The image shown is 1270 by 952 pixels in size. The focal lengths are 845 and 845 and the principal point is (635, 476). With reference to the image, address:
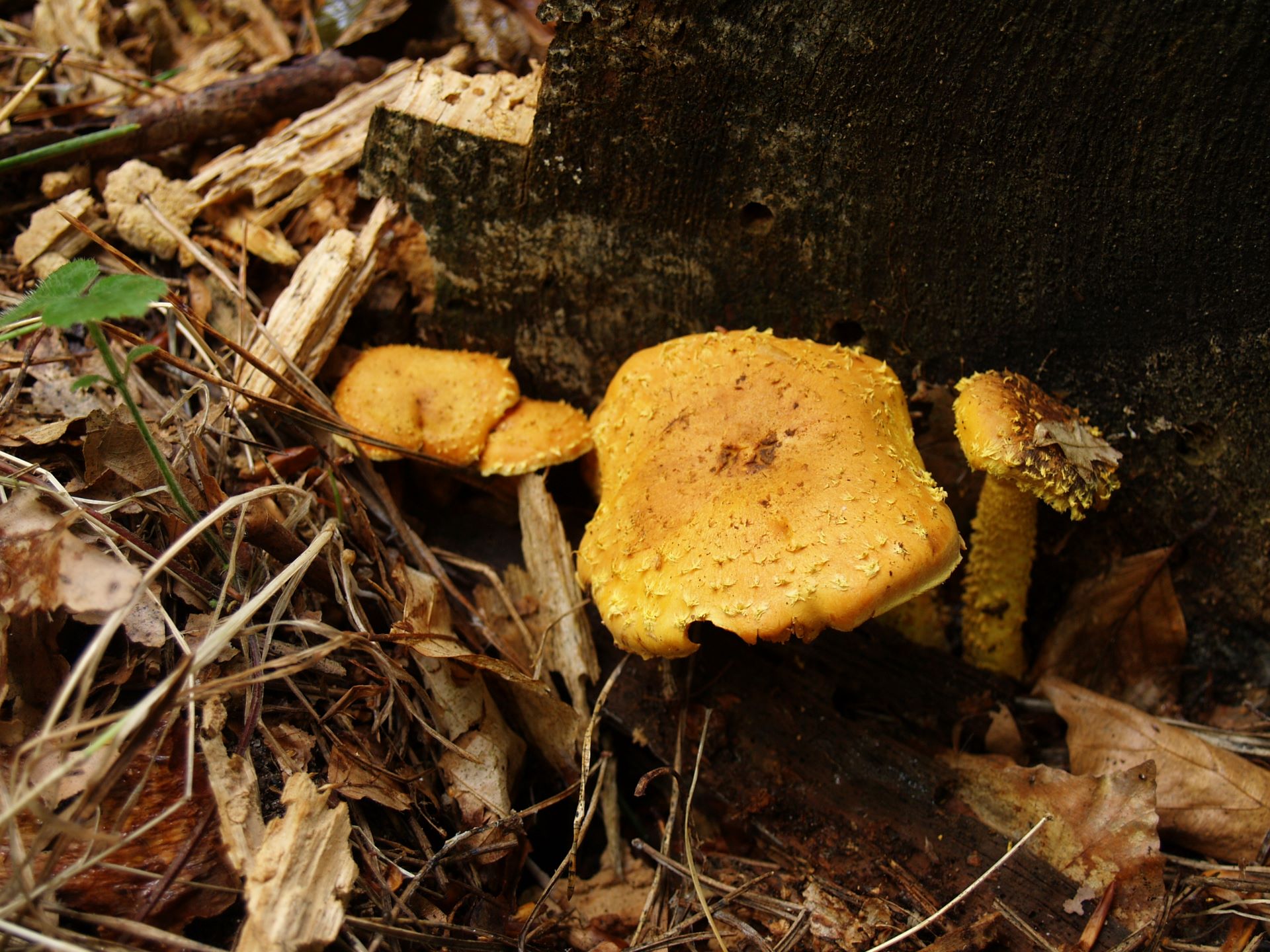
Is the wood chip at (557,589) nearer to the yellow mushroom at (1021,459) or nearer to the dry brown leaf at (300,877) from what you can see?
the dry brown leaf at (300,877)

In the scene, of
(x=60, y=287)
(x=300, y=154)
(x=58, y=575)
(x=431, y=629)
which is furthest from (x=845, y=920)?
(x=300, y=154)

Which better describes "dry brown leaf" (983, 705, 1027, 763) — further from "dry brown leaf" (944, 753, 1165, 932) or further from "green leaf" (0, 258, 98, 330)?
"green leaf" (0, 258, 98, 330)

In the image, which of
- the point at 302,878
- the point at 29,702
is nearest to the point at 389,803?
the point at 302,878

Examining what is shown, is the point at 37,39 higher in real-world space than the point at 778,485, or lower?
higher

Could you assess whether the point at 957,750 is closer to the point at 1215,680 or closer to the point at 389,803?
the point at 1215,680

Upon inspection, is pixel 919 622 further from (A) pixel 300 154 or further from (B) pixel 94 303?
(A) pixel 300 154
